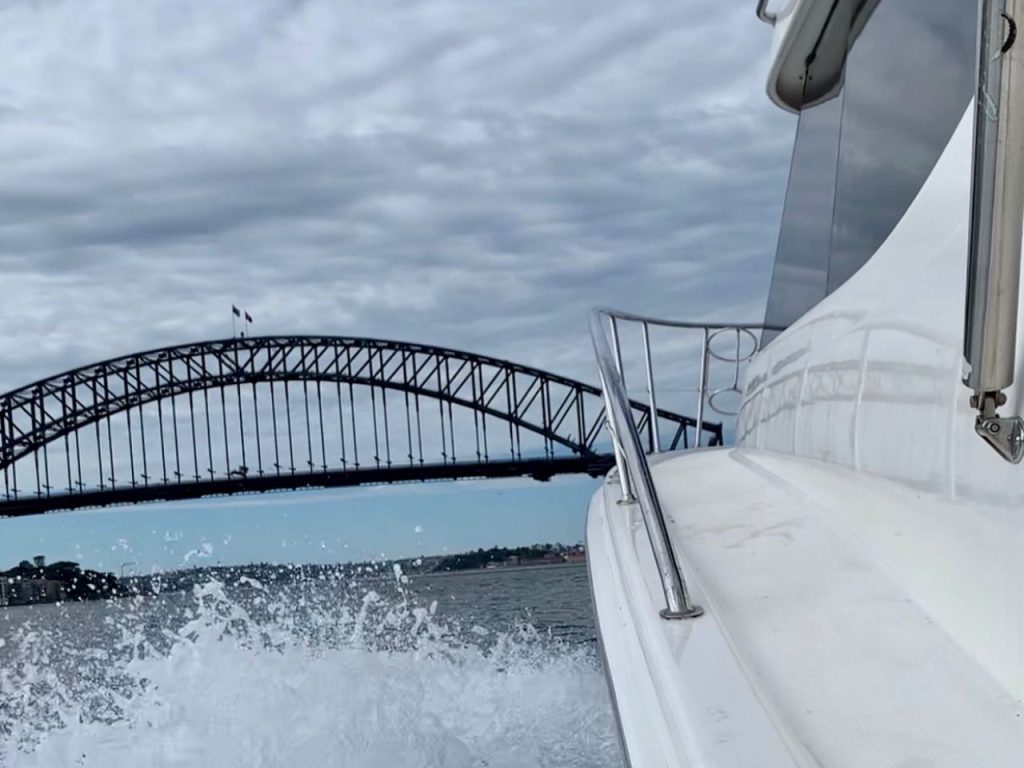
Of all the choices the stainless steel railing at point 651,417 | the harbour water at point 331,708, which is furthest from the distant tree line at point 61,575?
the stainless steel railing at point 651,417

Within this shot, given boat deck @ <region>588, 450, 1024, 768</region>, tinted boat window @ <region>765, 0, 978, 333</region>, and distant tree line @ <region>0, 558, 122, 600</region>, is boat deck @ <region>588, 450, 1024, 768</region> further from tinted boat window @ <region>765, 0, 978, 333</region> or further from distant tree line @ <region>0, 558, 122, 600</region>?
distant tree line @ <region>0, 558, 122, 600</region>

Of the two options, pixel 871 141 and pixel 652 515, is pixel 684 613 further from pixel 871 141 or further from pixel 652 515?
pixel 871 141

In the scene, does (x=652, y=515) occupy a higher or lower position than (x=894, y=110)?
lower

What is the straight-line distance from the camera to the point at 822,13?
3.37 m

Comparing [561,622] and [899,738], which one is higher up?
[899,738]

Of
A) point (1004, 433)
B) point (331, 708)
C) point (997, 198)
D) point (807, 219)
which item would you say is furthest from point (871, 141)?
point (331, 708)

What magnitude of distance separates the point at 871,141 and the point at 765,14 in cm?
159

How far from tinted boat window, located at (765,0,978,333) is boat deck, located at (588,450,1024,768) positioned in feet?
1.96

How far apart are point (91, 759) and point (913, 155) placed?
312 inches

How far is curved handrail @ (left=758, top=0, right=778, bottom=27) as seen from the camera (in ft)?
13.1

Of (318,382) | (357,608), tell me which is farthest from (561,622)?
(318,382)

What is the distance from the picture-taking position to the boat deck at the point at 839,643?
1224 millimetres

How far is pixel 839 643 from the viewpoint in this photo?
1.52 metres

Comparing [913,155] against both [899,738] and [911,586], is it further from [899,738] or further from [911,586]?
[899,738]
